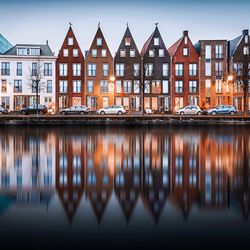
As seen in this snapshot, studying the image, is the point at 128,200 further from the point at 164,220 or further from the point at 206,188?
the point at 206,188

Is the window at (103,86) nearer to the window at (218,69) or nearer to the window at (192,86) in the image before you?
the window at (192,86)

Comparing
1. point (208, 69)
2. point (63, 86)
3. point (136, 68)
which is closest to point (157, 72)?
point (136, 68)

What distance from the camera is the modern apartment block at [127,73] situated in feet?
218

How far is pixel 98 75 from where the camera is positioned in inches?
2608

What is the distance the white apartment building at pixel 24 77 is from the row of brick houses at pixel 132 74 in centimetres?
18

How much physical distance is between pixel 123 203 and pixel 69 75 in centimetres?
5860

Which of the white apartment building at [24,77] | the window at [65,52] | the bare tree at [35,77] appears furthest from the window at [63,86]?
the window at [65,52]

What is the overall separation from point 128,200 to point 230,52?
64.3 metres

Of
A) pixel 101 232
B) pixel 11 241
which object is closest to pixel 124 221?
pixel 101 232

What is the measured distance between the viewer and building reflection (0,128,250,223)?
9505 millimetres

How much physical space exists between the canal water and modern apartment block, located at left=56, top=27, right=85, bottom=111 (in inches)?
1925

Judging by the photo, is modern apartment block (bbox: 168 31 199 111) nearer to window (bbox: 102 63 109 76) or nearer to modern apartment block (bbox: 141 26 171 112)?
modern apartment block (bbox: 141 26 171 112)

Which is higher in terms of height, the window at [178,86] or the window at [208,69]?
the window at [208,69]

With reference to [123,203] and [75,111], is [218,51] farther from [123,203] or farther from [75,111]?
[123,203]
